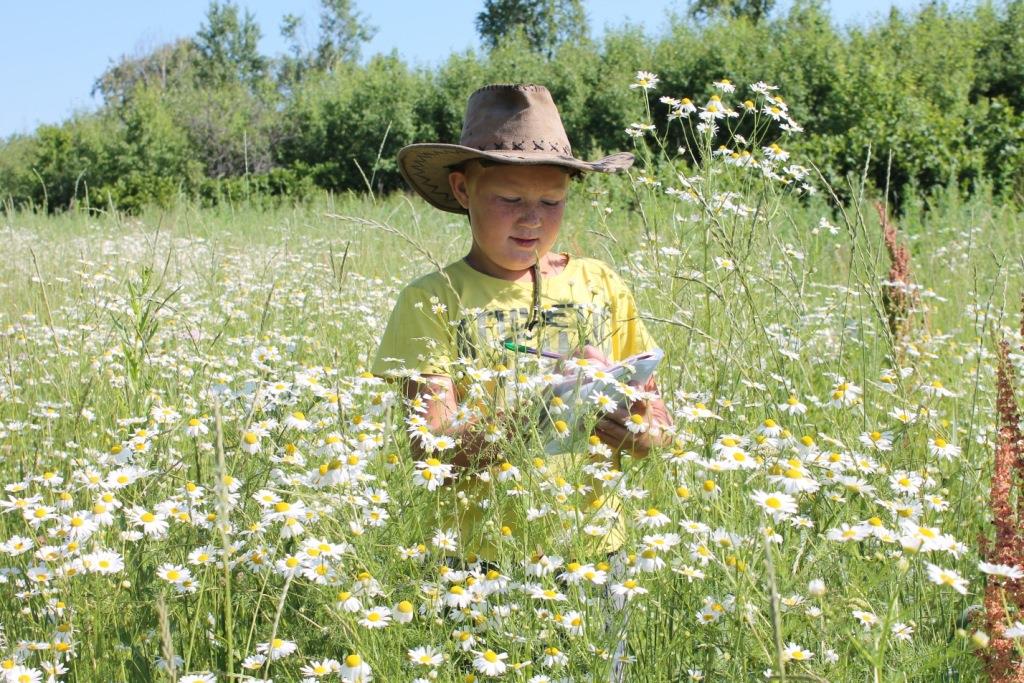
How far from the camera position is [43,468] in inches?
101

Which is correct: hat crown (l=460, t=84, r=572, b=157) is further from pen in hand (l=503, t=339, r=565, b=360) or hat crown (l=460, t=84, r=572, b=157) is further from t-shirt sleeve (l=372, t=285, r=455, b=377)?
pen in hand (l=503, t=339, r=565, b=360)

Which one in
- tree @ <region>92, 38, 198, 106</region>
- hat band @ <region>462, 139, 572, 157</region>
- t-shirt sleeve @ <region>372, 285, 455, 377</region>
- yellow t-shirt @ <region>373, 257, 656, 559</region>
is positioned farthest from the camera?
tree @ <region>92, 38, 198, 106</region>

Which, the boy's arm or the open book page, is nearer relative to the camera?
the open book page

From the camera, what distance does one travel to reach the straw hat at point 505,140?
2.32m

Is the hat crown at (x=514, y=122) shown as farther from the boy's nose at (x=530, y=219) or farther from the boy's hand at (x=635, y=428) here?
the boy's hand at (x=635, y=428)

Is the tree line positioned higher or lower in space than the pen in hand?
higher

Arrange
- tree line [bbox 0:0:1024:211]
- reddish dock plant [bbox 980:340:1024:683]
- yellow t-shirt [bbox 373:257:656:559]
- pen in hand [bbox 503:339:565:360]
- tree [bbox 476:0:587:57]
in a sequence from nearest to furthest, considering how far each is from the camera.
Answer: reddish dock plant [bbox 980:340:1024:683], yellow t-shirt [bbox 373:257:656:559], pen in hand [bbox 503:339:565:360], tree line [bbox 0:0:1024:211], tree [bbox 476:0:587:57]

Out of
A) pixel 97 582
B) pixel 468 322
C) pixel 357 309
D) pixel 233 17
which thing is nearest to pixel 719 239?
pixel 468 322

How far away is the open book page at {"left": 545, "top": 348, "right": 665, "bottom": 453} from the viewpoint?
71.3 inches

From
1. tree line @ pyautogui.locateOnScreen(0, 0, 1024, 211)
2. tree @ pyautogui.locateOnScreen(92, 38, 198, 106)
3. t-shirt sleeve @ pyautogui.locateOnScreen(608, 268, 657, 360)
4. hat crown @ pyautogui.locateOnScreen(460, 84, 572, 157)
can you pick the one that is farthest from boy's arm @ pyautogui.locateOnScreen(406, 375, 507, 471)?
tree @ pyautogui.locateOnScreen(92, 38, 198, 106)

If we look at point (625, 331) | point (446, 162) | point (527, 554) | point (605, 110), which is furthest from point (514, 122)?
point (605, 110)

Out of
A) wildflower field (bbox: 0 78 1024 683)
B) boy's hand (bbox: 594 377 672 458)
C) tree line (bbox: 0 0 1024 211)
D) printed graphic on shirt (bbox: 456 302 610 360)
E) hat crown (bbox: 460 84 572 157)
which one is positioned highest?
tree line (bbox: 0 0 1024 211)

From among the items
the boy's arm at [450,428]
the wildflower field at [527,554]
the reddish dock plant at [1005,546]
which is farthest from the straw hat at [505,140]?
the reddish dock plant at [1005,546]

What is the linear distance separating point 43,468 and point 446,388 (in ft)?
3.89
